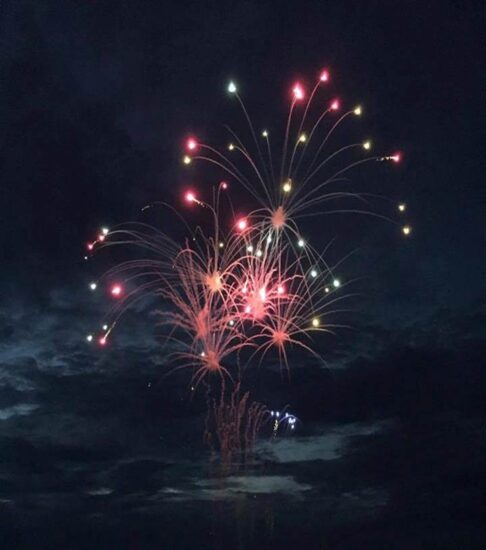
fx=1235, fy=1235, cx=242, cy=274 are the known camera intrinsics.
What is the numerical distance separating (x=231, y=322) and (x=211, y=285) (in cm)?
112

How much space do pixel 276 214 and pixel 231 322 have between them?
112 inches

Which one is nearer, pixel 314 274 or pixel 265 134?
pixel 265 134

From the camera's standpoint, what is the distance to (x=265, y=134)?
1082 inches

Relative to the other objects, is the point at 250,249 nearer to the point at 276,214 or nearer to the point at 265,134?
the point at 276,214

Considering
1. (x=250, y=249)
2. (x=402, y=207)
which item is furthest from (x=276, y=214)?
(x=402, y=207)

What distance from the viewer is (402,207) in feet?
93.1

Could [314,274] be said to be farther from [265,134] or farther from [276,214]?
[265,134]

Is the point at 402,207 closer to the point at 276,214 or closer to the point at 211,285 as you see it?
the point at 276,214

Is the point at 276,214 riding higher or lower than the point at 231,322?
higher

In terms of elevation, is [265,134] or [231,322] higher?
[265,134]

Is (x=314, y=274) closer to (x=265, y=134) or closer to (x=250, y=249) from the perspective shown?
(x=250, y=249)

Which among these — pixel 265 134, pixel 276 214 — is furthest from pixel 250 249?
pixel 265 134

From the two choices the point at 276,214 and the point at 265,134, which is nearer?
the point at 265,134

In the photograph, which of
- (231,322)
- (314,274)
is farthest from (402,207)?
(231,322)
